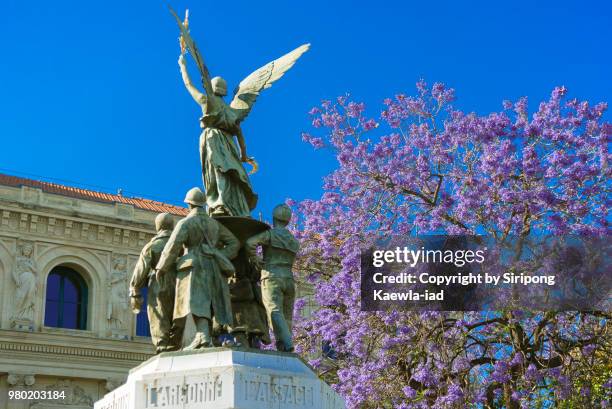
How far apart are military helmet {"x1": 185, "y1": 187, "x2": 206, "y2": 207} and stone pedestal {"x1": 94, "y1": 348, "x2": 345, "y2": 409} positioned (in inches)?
63.7

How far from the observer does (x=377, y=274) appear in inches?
677

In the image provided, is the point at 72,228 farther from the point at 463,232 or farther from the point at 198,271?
the point at 198,271

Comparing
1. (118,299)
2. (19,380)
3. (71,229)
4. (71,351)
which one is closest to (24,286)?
(71,351)

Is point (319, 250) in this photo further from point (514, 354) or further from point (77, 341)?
point (77, 341)

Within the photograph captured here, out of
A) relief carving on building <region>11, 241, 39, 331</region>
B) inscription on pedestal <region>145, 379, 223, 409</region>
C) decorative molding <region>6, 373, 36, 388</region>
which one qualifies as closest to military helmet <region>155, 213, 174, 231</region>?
inscription on pedestal <region>145, 379, 223, 409</region>

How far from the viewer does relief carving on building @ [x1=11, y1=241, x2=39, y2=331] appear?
3092 centimetres

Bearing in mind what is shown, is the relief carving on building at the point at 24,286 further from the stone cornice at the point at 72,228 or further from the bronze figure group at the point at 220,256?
the bronze figure group at the point at 220,256

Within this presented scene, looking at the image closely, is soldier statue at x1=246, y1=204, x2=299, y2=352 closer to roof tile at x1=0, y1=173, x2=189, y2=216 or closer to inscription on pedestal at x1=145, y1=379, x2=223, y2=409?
inscription on pedestal at x1=145, y1=379, x2=223, y2=409

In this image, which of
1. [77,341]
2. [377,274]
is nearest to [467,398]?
[377,274]

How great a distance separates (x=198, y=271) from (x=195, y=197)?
85cm

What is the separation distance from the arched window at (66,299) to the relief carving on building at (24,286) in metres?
1.02

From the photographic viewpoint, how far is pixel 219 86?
11203 mm

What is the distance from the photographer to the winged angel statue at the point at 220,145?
34.8ft

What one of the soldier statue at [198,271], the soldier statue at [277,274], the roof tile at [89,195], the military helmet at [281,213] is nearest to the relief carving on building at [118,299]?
the roof tile at [89,195]
